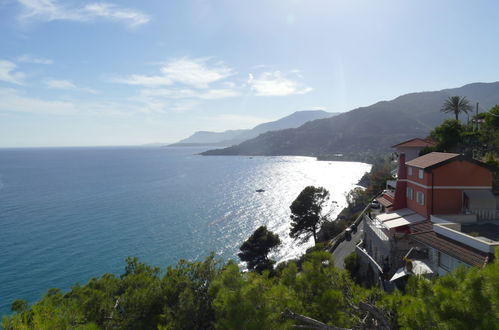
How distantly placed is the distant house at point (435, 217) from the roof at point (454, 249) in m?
0.04

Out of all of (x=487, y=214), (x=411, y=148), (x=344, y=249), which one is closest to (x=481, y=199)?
(x=487, y=214)

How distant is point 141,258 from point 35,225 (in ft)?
82.0

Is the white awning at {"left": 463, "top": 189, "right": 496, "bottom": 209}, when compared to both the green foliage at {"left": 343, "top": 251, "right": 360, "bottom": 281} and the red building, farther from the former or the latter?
the green foliage at {"left": 343, "top": 251, "right": 360, "bottom": 281}

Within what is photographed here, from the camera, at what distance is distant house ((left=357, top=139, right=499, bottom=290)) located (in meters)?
13.7

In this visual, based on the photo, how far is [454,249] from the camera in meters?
11.9

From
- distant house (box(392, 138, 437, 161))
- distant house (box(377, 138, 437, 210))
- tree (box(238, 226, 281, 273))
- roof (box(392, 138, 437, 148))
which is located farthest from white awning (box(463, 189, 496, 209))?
tree (box(238, 226, 281, 273))

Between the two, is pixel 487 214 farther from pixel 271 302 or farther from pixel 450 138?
pixel 271 302

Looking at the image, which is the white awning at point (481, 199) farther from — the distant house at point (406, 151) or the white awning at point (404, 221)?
the distant house at point (406, 151)

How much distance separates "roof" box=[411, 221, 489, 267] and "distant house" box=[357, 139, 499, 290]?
0.04 meters

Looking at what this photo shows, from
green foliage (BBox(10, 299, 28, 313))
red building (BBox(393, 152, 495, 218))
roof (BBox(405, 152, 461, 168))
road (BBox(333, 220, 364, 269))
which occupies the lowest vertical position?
road (BBox(333, 220, 364, 269))

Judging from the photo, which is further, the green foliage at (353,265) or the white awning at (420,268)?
the green foliage at (353,265)

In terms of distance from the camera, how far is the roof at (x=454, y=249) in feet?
34.8

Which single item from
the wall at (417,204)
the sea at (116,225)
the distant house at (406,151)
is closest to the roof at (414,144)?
the distant house at (406,151)

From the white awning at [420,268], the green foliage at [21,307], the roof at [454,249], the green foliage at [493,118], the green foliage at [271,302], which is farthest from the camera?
the green foliage at [493,118]
